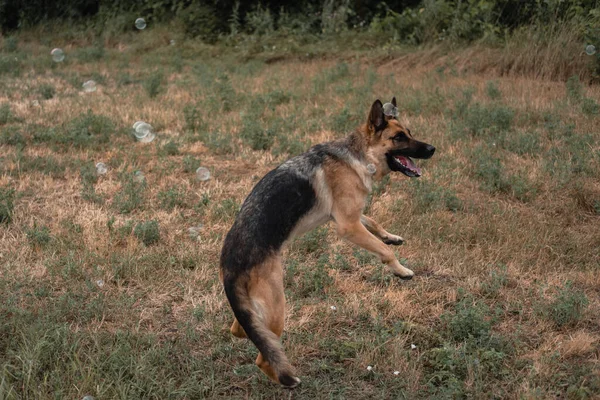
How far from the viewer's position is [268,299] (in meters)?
3.85

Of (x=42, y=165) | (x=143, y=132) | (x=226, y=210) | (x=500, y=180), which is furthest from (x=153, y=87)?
(x=500, y=180)

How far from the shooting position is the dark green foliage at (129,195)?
22.0ft

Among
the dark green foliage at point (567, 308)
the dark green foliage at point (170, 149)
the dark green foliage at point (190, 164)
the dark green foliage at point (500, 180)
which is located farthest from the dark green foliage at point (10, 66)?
the dark green foliage at point (567, 308)

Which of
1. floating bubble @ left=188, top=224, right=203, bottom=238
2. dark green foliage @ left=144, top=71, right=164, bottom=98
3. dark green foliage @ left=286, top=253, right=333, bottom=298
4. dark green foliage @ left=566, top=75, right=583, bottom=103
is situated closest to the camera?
dark green foliage @ left=286, top=253, right=333, bottom=298

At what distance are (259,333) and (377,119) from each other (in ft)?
6.94

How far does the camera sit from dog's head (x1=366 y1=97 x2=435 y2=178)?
4859 millimetres

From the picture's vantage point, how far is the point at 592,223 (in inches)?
252

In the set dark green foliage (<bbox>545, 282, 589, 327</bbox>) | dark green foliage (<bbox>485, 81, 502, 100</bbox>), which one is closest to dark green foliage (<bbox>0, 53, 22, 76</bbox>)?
dark green foliage (<bbox>485, 81, 502, 100</bbox>)

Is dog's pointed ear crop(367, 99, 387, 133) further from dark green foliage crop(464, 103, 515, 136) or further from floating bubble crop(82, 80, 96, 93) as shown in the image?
floating bubble crop(82, 80, 96, 93)

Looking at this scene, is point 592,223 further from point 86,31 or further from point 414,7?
point 86,31

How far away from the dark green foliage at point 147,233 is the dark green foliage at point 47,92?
711cm

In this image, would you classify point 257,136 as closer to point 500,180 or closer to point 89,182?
point 89,182

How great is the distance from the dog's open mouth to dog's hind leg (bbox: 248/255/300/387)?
1.51 metres

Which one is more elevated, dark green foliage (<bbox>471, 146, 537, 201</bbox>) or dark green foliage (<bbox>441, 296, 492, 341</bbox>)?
dark green foliage (<bbox>441, 296, 492, 341</bbox>)
